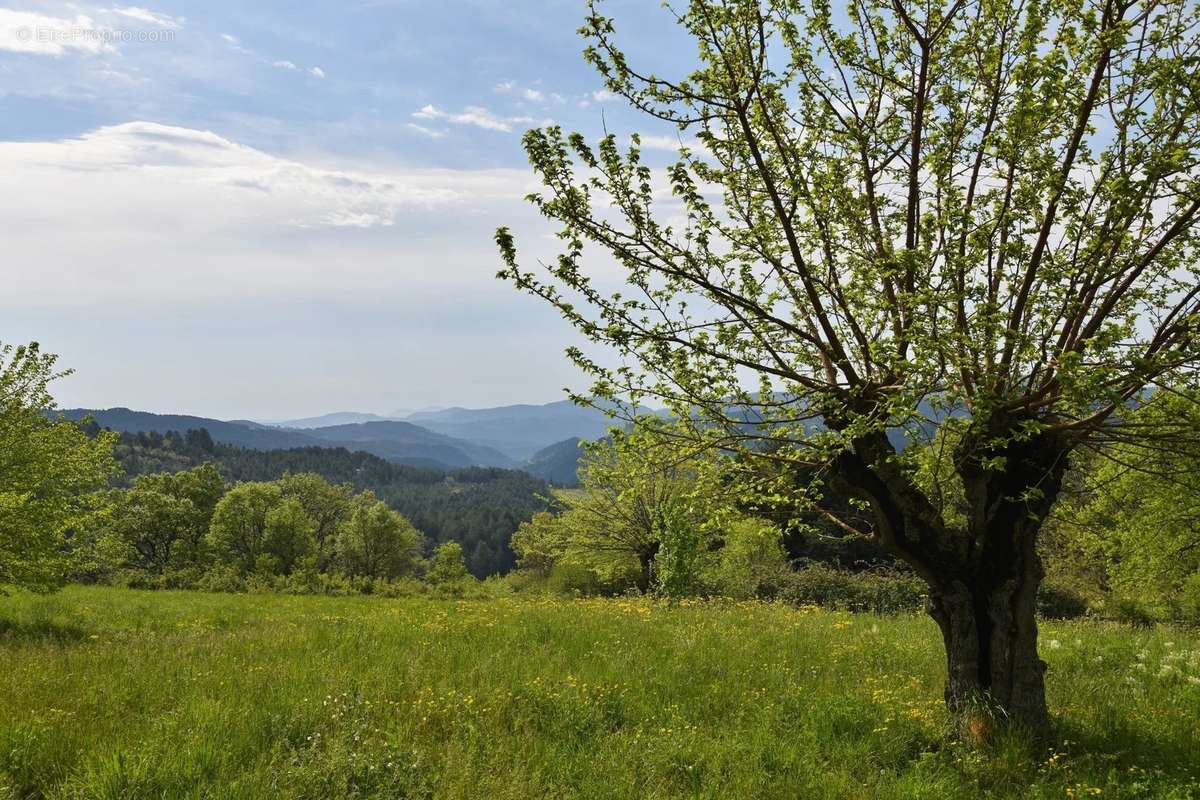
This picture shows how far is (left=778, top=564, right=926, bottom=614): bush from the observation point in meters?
24.1

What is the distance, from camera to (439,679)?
28.7 feet

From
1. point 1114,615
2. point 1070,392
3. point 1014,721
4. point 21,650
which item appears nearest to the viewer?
point 1070,392

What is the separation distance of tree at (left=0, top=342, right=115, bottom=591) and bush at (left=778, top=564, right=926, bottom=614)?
67.8ft

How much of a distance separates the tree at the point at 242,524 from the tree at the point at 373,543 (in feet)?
26.8

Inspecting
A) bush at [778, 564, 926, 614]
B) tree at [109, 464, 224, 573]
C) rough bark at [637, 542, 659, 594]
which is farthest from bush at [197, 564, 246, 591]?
bush at [778, 564, 926, 614]

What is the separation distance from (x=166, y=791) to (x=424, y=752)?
2.05 m

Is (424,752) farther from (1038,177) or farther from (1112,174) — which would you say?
(1112,174)

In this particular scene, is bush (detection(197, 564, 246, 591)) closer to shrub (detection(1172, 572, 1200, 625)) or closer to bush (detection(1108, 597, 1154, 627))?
bush (detection(1108, 597, 1154, 627))

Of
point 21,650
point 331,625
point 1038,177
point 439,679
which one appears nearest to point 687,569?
point 331,625

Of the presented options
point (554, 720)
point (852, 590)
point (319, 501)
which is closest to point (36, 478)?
point (554, 720)

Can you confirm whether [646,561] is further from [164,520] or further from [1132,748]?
[164,520]

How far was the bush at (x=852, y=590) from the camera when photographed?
2408 cm

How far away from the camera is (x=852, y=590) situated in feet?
83.9

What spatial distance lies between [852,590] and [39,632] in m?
24.3
